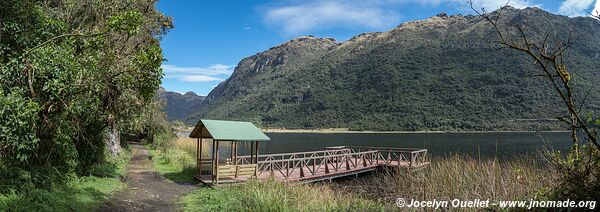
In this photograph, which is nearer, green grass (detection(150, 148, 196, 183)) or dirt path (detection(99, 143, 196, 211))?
dirt path (detection(99, 143, 196, 211))

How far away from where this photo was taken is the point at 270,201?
7.68 m

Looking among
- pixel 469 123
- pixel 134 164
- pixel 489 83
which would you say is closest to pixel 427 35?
pixel 489 83

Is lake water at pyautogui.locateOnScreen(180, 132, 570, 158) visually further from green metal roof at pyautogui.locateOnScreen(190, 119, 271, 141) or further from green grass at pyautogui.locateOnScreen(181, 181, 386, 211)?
green grass at pyautogui.locateOnScreen(181, 181, 386, 211)

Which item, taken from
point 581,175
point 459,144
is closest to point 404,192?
point 581,175

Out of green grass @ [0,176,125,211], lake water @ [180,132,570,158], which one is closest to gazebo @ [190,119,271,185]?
green grass @ [0,176,125,211]

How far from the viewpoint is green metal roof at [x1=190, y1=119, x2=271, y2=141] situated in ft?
48.1

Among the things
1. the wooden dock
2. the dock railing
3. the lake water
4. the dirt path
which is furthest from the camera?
the lake water

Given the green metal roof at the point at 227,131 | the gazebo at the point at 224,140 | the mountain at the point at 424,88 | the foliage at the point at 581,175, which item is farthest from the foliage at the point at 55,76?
the mountain at the point at 424,88

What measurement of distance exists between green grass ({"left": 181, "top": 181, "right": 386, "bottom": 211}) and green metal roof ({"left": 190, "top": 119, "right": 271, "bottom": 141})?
9.20ft

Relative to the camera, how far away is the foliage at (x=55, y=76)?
714cm

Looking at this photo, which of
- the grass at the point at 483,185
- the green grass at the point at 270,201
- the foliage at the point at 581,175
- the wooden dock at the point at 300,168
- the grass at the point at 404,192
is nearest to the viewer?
the foliage at the point at 581,175

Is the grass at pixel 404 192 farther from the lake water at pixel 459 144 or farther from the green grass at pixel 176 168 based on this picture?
the lake water at pixel 459 144

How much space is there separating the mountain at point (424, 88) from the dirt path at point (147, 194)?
291 ft

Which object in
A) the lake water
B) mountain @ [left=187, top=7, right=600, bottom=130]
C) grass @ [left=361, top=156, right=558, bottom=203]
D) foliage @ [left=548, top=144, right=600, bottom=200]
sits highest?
mountain @ [left=187, top=7, right=600, bottom=130]
